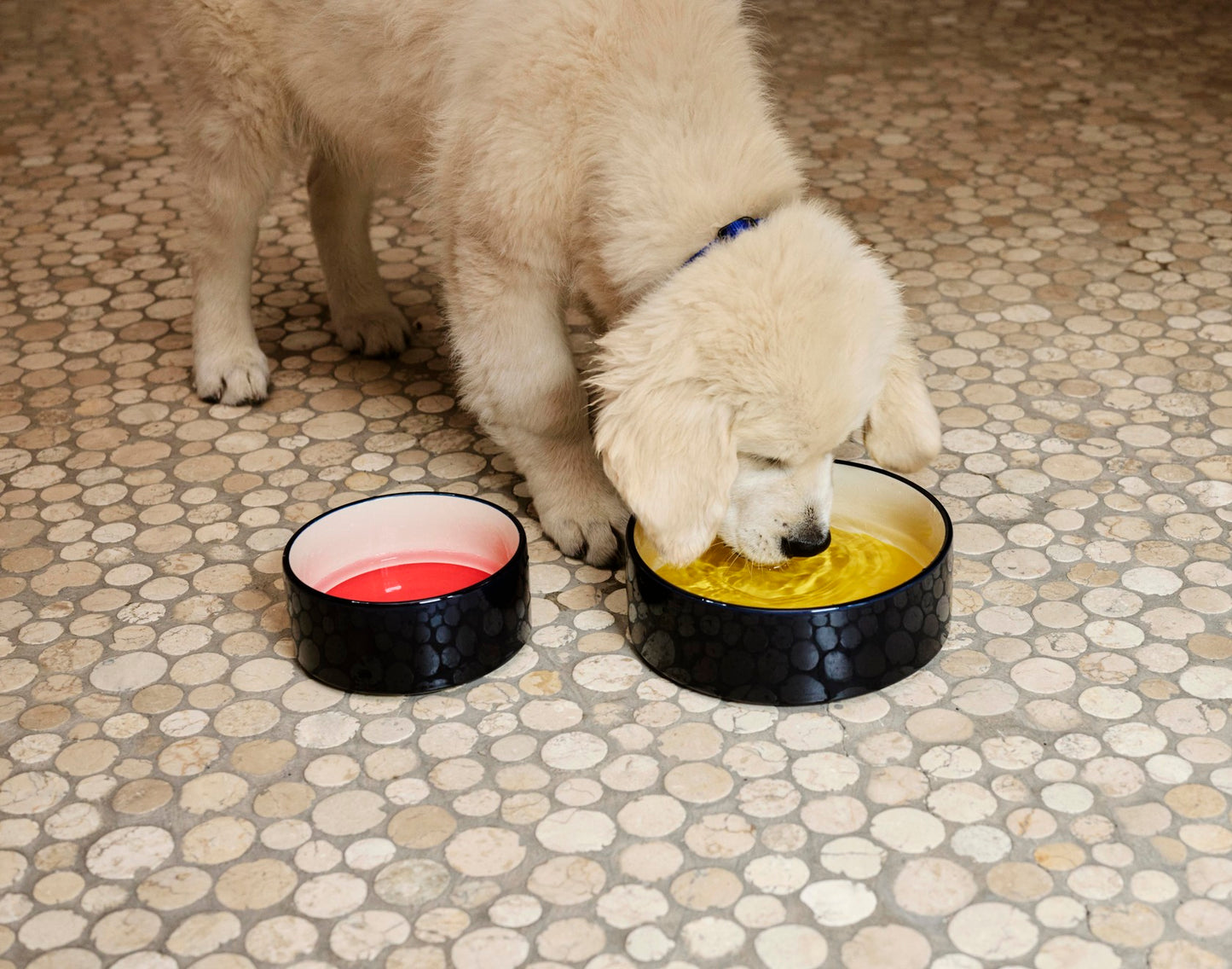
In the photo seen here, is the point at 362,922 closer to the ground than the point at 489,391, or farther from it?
closer to the ground

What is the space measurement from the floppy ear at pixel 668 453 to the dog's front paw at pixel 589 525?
1.43ft

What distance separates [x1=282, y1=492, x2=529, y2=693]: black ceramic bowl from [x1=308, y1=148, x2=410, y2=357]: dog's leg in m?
0.94

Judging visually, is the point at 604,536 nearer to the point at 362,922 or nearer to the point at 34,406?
the point at 362,922

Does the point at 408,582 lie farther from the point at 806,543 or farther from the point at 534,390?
the point at 806,543

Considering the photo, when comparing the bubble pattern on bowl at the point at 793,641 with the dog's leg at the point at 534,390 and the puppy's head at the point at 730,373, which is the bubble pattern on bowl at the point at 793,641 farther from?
the dog's leg at the point at 534,390

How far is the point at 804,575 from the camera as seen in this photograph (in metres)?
1.98

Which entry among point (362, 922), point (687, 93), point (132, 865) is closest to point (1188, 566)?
point (687, 93)

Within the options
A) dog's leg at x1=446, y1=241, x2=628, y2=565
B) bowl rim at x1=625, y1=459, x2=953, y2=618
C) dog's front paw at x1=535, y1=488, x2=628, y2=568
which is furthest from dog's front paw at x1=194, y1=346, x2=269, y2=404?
bowl rim at x1=625, y1=459, x2=953, y2=618

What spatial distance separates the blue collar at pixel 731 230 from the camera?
186cm

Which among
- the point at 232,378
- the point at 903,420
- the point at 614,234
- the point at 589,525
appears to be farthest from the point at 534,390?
the point at 232,378

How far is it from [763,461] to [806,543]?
0.40 feet

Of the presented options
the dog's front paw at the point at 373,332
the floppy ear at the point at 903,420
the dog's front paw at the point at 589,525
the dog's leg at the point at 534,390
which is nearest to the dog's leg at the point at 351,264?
the dog's front paw at the point at 373,332

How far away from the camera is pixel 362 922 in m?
1.56

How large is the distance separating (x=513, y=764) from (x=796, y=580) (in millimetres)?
468
